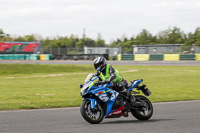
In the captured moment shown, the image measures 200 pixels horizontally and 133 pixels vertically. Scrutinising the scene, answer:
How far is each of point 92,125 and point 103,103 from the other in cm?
59

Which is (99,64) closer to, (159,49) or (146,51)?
(146,51)

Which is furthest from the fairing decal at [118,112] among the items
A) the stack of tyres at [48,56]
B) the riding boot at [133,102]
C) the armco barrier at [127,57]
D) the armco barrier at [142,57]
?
the stack of tyres at [48,56]

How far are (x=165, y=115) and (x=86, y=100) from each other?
259 centimetres

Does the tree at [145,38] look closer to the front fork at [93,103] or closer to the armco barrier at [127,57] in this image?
Answer: the armco barrier at [127,57]

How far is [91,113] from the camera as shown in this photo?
7492mm

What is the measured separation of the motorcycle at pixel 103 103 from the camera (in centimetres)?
731

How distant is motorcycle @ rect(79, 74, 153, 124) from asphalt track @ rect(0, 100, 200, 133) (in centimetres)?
19

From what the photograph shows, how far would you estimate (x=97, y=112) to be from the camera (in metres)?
7.59

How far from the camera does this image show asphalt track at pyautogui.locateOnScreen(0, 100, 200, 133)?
6.84 metres

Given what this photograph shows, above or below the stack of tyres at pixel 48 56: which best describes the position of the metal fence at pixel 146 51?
above

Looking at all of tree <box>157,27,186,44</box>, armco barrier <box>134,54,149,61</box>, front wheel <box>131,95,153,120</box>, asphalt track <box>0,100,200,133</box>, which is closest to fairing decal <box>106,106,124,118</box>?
asphalt track <box>0,100,200,133</box>

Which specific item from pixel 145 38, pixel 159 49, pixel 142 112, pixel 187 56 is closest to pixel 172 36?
pixel 145 38

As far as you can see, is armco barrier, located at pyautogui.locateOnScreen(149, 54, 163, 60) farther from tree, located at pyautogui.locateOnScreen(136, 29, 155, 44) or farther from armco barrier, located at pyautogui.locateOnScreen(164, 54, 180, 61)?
tree, located at pyautogui.locateOnScreen(136, 29, 155, 44)

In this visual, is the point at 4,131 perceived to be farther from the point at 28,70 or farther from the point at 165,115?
the point at 28,70
